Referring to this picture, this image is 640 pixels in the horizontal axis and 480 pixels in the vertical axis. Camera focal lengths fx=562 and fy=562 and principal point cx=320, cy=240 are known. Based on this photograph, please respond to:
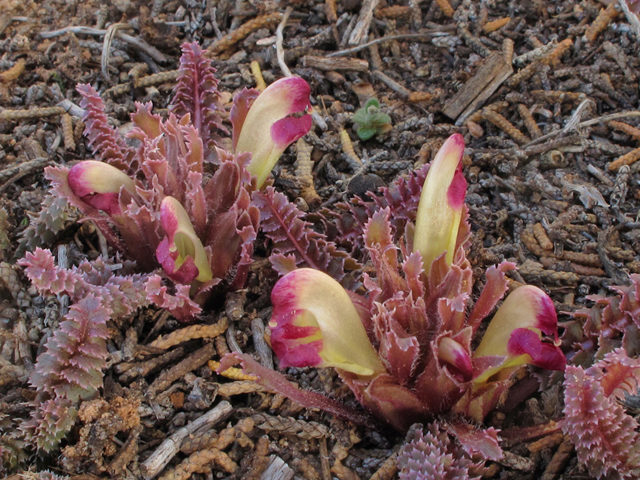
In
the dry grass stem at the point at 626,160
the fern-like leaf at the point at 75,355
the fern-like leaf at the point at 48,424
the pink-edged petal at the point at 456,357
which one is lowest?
the fern-like leaf at the point at 48,424

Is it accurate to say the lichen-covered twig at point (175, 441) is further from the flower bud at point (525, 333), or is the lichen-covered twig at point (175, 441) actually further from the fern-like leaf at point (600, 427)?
the fern-like leaf at point (600, 427)

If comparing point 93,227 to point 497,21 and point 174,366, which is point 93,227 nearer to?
point 174,366

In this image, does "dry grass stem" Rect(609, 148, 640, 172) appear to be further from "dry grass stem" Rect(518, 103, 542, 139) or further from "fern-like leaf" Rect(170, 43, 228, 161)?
"fern-like leaf" Rect(170, 43, 228, 161)

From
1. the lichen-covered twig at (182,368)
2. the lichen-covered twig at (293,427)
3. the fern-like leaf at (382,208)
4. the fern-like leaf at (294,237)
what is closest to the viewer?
the lichen-covered twig at (293,427)

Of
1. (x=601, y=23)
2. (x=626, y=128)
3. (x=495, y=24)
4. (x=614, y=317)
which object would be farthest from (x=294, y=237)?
(x=601, y=23)

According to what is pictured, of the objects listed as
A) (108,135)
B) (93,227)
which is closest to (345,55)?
(108,135)

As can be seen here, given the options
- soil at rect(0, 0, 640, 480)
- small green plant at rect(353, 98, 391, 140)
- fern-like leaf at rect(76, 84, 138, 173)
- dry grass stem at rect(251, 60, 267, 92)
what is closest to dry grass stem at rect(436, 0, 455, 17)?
soil at rect(0, 0, 640, 480)

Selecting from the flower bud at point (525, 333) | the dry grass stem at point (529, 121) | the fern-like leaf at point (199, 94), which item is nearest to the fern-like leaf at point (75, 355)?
the fern-like leaf at point (199, 94)

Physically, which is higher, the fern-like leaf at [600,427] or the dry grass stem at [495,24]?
the dry grass stem at [495,24]
